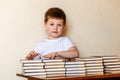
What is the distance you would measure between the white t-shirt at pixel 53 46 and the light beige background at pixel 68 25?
0.07 m

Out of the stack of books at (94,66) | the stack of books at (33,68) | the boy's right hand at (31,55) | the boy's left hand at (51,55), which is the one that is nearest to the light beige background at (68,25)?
the boy's right hand at (31,55)

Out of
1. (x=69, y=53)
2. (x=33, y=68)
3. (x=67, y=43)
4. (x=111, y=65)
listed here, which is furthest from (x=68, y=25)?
(x=33, y=68)

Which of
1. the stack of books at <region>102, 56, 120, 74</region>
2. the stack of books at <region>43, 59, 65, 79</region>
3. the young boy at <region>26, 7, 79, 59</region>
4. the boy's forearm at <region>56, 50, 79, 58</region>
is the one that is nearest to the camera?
the stack of books at <region>43, 59, 65, 79</region>

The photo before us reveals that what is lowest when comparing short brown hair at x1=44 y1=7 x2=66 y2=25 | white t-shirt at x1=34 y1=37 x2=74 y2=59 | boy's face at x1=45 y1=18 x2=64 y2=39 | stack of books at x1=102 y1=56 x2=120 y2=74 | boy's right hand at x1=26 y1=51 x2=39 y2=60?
stack of books at x1=102 y1=56 x2=120 y2=74

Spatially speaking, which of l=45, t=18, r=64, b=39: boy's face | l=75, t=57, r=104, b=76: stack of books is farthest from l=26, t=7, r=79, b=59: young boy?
l=75, t=57, r=104, b=76: stack of books

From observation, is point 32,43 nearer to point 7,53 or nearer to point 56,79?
point 7,53

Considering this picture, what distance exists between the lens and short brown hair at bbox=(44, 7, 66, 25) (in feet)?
5.50

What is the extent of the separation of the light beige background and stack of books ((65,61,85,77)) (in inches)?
17.9

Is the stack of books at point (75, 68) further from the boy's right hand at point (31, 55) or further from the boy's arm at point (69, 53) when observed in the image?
the boy's right hand at point (31, 55)

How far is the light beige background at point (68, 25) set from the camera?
1.67 meters

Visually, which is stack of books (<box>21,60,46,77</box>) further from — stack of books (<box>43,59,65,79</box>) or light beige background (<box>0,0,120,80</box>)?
light beige background (<box>0,0,120,80</box>)

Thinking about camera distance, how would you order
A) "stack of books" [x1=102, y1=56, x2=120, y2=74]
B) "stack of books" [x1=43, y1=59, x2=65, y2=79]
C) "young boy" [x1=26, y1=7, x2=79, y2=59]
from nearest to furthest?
"stack of books" [x1=43, y1=59, x2=65, y2=79] → "stack of books" [x1=102, y1=56, x2=120, y2=74] → "young boy" [x1=26, y1=7, x2=79, y2=59]

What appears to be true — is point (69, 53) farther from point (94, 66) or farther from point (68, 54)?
point (94, 66)

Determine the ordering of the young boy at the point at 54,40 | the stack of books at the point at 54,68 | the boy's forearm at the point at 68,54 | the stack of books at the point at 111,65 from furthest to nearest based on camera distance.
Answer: the young boy at the point at 54,40 < the boy's forearm at the point at 68,54 < the stack of books at the point at 111,65 < the stack of books at the point at 54,68
